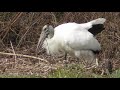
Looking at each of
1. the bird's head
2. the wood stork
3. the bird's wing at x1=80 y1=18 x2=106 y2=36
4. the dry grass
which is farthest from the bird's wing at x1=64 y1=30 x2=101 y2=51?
the bird's head

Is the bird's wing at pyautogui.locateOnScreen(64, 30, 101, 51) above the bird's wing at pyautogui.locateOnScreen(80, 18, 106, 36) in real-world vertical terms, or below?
below

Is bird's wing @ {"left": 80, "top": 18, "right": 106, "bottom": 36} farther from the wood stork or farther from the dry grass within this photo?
the dry grass

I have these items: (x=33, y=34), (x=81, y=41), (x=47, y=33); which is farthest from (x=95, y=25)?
(x=33, y=34)

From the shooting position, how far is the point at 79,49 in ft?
28.5

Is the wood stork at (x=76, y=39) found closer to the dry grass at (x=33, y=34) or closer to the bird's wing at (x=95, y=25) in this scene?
the bird's wing at (x=95, y=25)

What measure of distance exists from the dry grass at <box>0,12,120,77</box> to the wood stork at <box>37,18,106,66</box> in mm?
421

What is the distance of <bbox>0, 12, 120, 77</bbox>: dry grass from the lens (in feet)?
31.2

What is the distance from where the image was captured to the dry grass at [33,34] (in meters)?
9.52

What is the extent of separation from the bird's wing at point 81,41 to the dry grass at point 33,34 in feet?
2.16

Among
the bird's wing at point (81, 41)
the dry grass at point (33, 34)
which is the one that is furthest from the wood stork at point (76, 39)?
the dry grass at point (33, 34)

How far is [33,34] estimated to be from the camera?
11.0 m
